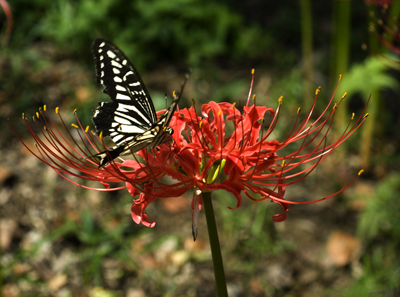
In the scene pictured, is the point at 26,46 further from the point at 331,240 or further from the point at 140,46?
the point at 331,240

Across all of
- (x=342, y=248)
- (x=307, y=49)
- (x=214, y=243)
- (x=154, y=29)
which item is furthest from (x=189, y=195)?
(x=214, y=243)

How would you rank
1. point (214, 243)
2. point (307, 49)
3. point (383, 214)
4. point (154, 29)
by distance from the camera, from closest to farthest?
point (214, 243) → point (383, 214) → point (307, 49) → point (154, 29)

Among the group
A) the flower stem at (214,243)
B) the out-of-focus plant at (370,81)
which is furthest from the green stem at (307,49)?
the flower stem at (214,243)

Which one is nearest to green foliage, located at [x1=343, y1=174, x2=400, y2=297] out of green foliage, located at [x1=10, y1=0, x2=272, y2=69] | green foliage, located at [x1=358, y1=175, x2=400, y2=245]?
green foliage, located at [x1=358, y1=175, x2=400, y2=245]

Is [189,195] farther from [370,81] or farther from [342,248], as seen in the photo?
[370,81]

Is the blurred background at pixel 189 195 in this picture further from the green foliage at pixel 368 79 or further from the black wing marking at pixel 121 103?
the black wing marking at pixel 121 103

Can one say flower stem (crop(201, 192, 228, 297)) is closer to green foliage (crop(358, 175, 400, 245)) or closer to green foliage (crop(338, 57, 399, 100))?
green foliage (crop(358, 175, 400, 245))

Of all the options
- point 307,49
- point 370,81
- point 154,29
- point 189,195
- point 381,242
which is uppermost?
point 154,29

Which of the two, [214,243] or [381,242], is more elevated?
[214,243]
